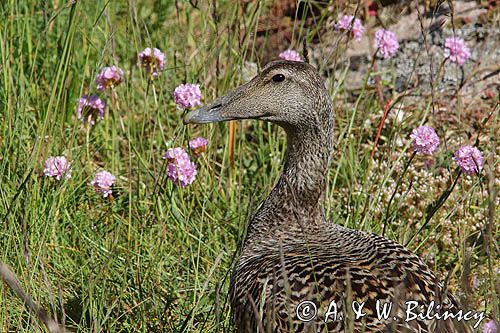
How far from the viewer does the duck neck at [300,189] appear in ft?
12.3

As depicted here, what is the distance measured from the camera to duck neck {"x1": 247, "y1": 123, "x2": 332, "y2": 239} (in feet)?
12.3

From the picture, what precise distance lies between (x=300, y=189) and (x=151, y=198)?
0.82 metres

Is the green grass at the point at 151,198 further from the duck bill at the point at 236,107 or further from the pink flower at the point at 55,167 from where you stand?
the duck bill at the point at 236,107

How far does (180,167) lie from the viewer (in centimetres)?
381

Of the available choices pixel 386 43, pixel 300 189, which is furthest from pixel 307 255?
pixel 386 43

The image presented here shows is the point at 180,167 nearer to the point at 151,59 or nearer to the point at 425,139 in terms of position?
the point at 151,59

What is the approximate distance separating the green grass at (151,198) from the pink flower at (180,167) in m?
0.06

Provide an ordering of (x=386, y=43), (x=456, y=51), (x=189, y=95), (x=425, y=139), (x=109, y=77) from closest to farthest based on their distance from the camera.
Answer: (x=425, y=139) < (x=189, y=95) < (x=109, y=77) < (x=386, y=43) < (x=456, y=51)

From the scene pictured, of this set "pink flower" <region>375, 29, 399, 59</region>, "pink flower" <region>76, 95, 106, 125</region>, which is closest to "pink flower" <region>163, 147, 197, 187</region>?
"pink flower" <region>76, 95, 106, 125</region>

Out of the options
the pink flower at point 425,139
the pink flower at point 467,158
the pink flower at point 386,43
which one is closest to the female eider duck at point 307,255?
the pink flower at point 425,139

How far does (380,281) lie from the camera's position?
2.98 metres

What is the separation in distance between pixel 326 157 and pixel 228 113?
0.46 m

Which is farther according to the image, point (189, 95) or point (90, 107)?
point (90, 107)

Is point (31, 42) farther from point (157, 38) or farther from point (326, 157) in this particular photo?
point (326, 157)
